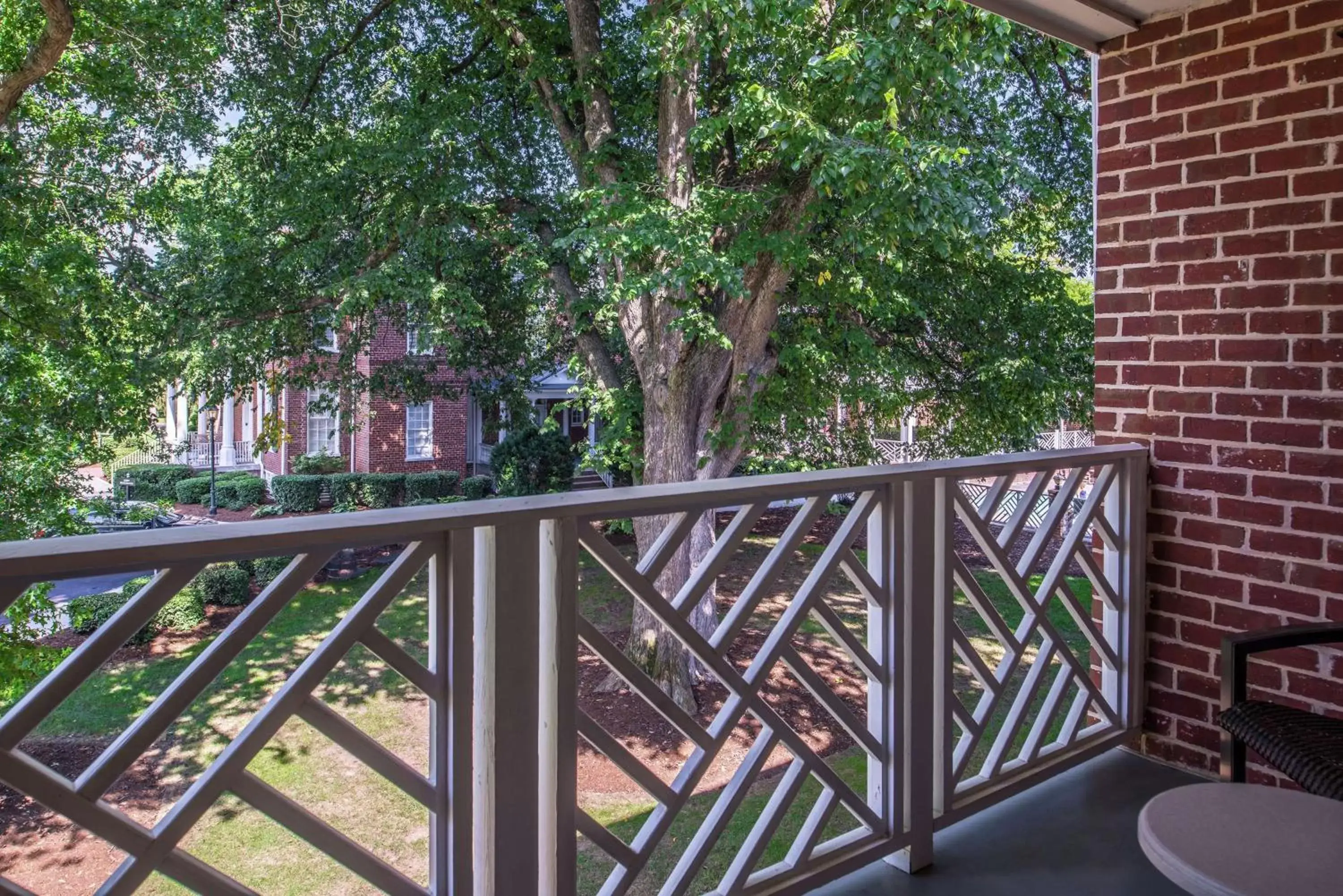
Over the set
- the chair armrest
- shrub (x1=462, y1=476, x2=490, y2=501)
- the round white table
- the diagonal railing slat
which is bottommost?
shrub (x1=462, y1=476, x2=490, y2=501)

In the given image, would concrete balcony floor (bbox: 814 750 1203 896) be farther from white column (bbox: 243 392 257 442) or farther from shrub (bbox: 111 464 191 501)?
white column (bbox: 243 392 257 442)

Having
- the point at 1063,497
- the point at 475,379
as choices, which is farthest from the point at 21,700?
the point at 475,379

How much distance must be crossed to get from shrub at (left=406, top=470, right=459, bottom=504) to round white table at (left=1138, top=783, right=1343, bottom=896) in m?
15.1

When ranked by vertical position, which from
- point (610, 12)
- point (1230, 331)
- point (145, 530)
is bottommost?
point (145, 530)

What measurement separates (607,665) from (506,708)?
0.93 feet

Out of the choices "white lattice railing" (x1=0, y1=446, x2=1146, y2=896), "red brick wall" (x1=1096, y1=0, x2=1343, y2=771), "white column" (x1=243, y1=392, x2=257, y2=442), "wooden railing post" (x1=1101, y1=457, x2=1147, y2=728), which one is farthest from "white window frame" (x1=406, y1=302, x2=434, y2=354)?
"white column" (x1=243, y1=392, x2=257, y2=442)

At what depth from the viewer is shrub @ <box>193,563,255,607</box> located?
455 inches

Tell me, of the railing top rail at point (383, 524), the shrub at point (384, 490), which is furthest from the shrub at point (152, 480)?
the railing top rail at point (383, 524)

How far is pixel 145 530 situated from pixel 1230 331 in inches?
93.7

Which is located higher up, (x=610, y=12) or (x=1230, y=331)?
(x=610, y=12)

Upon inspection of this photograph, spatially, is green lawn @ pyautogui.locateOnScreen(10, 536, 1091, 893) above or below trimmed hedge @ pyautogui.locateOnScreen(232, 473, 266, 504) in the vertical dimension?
below

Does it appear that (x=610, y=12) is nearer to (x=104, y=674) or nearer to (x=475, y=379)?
(x=475, y=379)

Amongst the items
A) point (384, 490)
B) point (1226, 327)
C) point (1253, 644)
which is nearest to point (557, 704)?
point (1253, 644)

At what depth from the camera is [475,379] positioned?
11.2 metres
